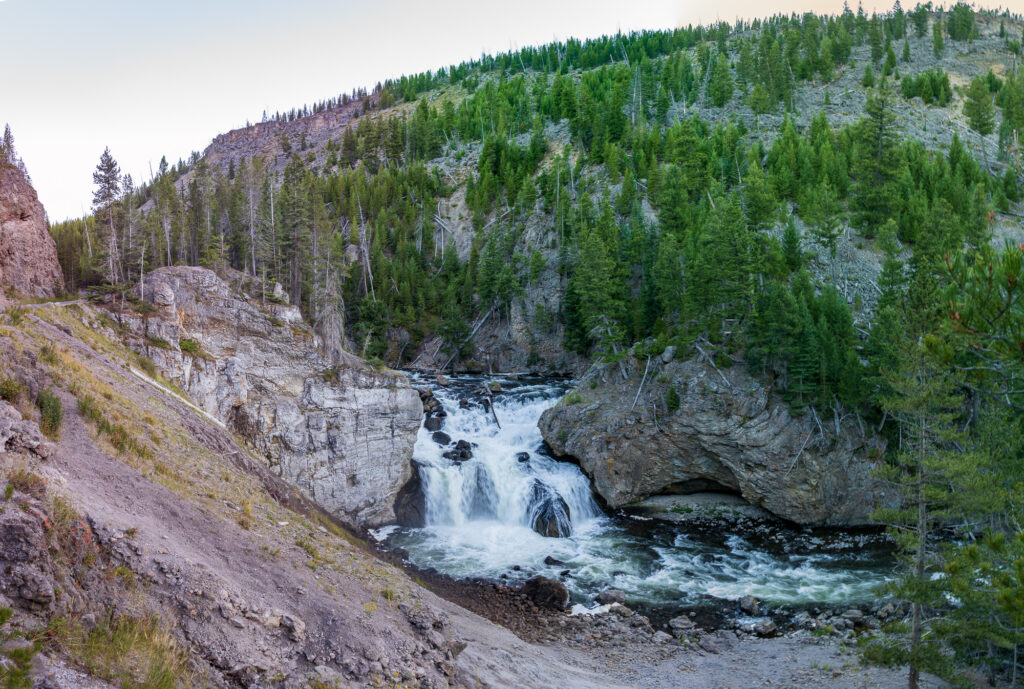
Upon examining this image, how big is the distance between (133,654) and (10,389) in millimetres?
8877

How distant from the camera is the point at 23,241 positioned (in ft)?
92.1

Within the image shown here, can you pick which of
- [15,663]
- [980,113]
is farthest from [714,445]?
[980,113]

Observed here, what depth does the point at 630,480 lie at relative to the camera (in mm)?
34906

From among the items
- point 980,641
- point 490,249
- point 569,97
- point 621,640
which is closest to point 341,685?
point 621,640

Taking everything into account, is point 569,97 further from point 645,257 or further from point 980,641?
point 980,641

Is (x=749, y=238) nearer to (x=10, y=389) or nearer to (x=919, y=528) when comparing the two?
(x=919, y=528)

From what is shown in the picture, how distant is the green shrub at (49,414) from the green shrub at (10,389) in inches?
20.4

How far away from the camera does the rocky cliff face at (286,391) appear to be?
27219 millimetres

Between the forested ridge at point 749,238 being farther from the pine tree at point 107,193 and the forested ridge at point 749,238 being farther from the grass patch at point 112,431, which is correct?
the grass patch at point 112,431

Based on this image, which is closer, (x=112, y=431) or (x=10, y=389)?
(x=10, y=389)

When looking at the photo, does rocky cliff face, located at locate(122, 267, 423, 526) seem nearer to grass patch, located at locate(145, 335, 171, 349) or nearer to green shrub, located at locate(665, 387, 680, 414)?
grass patch, located at locate(145, 335, 171, 349)

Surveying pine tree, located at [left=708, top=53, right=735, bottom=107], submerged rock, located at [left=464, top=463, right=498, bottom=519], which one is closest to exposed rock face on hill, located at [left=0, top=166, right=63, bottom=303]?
submerged rock, located at [left=464, top=463, right=498, bottom=519]

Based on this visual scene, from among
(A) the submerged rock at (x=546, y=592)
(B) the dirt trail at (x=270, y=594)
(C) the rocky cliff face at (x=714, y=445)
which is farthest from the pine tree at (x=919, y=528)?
(C) the rocky cliff face at (x=714, y=445)

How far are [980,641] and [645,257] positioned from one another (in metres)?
43.9
